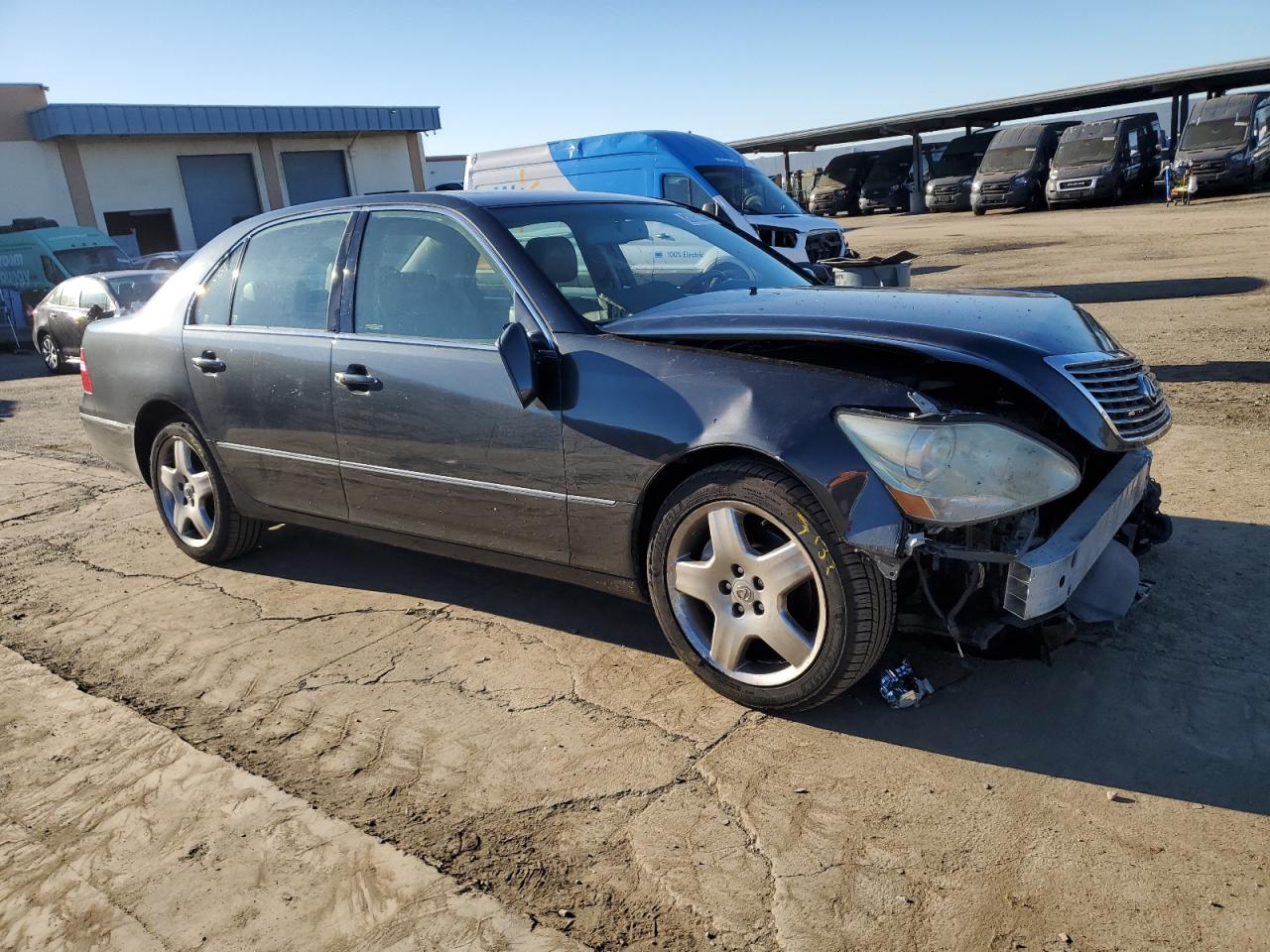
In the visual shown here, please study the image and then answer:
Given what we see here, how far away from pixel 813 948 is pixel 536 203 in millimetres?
2923

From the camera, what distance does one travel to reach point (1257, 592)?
3.67 metres

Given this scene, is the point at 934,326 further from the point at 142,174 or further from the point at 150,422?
the point at 142,174

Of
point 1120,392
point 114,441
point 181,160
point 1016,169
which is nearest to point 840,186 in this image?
point 1016,169

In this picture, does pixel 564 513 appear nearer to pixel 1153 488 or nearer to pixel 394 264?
A: pixel 394 264

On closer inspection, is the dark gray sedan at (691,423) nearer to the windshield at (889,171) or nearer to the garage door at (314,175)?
the garage door at (314,175)

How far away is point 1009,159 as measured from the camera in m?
27.9

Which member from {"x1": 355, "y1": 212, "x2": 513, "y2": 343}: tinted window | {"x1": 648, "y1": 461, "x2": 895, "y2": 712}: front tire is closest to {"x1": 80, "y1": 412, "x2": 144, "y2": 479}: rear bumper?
{"x1": 355, "y1": 212, "x2": 513, "y2": 343}: tinted window

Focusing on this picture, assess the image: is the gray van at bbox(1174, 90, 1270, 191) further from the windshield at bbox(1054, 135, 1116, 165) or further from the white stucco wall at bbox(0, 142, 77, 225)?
the white stucco wall at bbox(0, 142, 77, 225)

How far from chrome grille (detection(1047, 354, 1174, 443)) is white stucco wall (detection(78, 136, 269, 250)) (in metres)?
30.6

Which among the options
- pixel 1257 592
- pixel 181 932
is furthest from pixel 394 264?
pixel 1257 592

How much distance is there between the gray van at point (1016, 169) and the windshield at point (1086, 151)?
94 cm

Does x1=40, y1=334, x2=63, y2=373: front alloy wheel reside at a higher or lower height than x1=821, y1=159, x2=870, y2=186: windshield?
lower

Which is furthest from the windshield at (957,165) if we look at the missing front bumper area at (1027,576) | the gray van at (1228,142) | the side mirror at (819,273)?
the missing front bumper area at (1027,576)

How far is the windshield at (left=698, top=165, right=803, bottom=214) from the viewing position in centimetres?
1367
